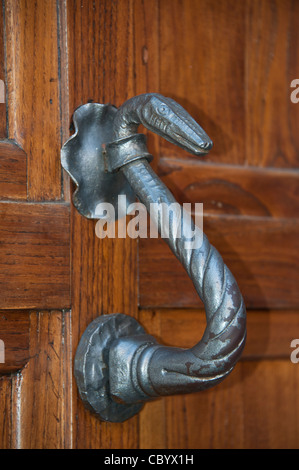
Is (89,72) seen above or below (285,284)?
above

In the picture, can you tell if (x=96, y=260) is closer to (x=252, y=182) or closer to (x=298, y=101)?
(x=252, y=182)

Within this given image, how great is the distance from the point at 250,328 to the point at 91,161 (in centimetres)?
23

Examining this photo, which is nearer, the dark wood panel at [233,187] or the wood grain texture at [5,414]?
the wood grain texture at [5,414]

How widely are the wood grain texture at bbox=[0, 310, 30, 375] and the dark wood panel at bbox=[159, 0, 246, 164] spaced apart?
20cm

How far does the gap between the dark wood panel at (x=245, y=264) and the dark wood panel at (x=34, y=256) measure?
82 mm

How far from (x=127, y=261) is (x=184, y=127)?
0.14 meters

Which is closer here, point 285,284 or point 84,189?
point 84,189

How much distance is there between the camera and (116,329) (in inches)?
20.9

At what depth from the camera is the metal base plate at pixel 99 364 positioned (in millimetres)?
507

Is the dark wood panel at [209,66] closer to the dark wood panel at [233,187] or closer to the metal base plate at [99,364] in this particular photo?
the dark wood panel at [233,187]

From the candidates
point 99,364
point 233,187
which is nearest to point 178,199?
point 233,187

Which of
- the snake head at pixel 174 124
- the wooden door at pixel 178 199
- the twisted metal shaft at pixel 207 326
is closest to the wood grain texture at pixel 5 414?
the wooden door at pixel 178 199

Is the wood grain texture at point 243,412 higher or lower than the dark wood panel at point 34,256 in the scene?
lower
